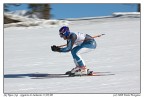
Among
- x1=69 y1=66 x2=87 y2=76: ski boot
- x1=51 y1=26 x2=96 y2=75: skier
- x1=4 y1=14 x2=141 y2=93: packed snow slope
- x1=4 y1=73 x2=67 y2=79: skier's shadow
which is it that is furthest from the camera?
x1=4 y1=73 x2=67 y2=79: skier's shadow

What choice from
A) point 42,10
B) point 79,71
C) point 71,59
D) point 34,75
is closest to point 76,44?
point 79,71

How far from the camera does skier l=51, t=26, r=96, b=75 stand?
1127cm

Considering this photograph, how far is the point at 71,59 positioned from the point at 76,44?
7.92 feet

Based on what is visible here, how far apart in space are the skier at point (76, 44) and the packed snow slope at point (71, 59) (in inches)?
10.4

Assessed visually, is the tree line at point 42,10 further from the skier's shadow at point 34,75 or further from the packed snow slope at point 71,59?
the skier's shadow at point 34,75

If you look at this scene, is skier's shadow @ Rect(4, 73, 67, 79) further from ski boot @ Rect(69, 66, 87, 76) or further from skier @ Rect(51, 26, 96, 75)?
→ skier @ Rect(51, 26, 96, 75)

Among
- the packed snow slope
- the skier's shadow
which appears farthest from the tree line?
the skier's shadow

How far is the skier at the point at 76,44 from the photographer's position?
37.0ft

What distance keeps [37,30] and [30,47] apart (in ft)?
9.49

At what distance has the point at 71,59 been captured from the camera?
13805 millimetres

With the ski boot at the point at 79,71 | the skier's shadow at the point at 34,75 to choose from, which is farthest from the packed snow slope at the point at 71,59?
the ski boot at the point at 79,71

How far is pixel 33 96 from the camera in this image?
10.0 meters

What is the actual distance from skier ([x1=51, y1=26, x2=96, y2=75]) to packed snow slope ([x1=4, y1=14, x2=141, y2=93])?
264 mm

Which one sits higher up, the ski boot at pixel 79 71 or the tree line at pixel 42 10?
the tree line at pixel 42 10
